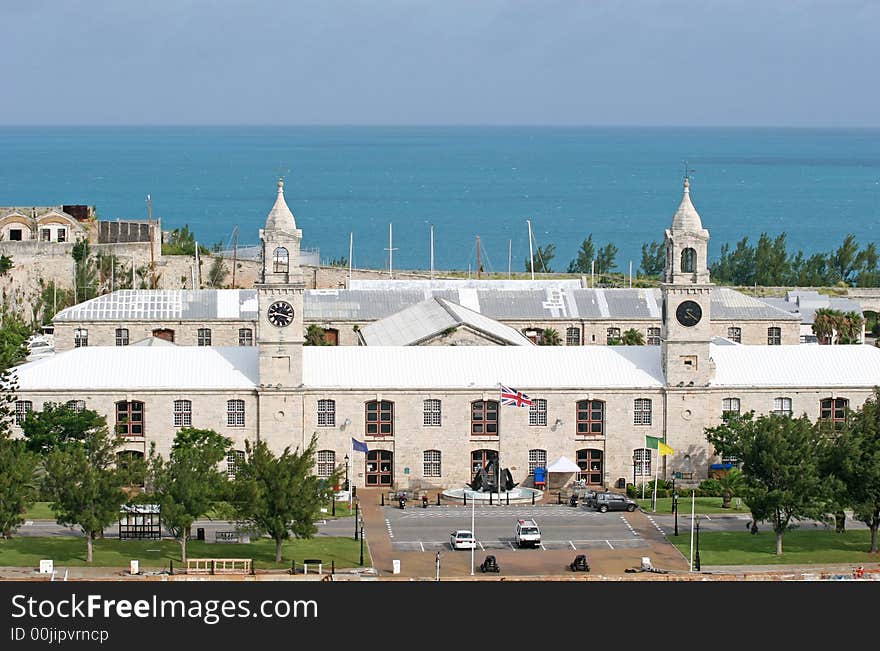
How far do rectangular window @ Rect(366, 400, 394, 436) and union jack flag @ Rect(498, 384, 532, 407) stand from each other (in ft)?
19.2

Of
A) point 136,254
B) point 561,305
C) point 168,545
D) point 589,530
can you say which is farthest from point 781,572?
point 136,254

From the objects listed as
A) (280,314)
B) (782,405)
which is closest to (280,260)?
(280,314)

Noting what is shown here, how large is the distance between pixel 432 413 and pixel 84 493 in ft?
72.9

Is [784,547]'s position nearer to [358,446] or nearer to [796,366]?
[796,366]

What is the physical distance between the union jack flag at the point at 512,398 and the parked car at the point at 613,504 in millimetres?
6302

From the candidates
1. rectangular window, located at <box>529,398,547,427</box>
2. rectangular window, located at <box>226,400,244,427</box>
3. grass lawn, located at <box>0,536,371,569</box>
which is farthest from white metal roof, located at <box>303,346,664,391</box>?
grass lawn, located at <box>0,536,371,569</box>

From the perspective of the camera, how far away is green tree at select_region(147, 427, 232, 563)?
238 ft

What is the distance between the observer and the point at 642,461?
90.7 metres

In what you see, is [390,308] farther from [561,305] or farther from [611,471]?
[611,471]

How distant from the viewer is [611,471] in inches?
3563

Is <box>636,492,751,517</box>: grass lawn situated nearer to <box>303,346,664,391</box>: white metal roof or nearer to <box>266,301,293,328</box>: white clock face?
<box>303,346,664,391</box>: white metal roof

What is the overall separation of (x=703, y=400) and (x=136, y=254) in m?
74.9

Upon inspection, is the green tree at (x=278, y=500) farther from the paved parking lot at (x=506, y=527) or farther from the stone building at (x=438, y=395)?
the stone building at (x=438, y=395)

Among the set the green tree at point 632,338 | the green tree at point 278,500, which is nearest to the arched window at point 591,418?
the green tree at point 278,500
